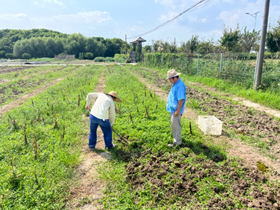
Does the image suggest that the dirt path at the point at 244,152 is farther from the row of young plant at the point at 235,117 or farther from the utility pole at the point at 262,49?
the utility pole at the point at 262,49

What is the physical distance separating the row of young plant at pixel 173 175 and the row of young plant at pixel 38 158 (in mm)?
781

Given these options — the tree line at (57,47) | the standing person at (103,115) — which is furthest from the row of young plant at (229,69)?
the tree line at (57,47)

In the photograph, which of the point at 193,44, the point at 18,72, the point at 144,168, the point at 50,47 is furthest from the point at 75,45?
the point at 144,168

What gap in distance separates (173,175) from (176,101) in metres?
1.56

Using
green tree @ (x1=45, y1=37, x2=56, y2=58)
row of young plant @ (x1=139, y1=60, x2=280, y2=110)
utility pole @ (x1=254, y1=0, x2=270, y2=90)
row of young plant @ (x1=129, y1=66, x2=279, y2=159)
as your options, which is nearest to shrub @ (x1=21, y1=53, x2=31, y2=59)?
green tree @ (x1=45, y1=37, x2=56, y2=58)

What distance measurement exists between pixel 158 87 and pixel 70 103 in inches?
226

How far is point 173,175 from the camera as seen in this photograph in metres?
3.48

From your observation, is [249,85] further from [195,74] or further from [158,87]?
[195,74]

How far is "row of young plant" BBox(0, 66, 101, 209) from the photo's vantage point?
303 cm

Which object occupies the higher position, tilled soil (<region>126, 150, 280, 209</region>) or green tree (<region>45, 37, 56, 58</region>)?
green tree (<region>45, 37, 56, 58</region>)

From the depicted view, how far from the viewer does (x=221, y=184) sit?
3.16 m

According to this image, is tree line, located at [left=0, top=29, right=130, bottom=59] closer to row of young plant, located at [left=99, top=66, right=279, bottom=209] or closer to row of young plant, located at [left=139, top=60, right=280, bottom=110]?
row of young plant, located at [left=139, top=60, right=280, bottom=110]

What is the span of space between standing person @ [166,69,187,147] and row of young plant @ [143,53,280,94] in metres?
6.65

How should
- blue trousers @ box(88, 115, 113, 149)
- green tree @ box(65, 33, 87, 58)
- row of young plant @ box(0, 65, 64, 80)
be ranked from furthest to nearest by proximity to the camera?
1. green tree @ box(65, 33, 87, 58)
2. row of young plant @ box(0, 65, 64, 80)
3. blue trousers @ box(88, 115, 113, 149)
